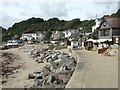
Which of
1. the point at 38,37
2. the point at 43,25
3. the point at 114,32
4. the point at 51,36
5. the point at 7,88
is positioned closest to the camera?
Answer: the point at 7,88

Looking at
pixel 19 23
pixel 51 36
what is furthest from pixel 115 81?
pixel 19 23

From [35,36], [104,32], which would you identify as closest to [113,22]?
[104,32]

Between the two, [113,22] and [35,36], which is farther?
[35,36]

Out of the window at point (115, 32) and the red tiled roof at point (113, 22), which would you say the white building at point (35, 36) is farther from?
the window at point (115, 32)

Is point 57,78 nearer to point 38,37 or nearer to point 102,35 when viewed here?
point 102,35

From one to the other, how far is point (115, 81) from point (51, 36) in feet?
286

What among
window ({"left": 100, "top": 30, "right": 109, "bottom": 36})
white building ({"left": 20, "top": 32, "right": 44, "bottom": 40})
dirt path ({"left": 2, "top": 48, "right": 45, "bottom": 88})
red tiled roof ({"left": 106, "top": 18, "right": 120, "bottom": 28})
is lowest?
dirt path ({"left": 2, "top": 48, "right": 45, "bottom": 88})

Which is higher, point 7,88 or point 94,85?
point 94,85

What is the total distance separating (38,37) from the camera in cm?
10406

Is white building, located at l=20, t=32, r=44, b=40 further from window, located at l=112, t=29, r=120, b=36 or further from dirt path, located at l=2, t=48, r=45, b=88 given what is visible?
dirt path, located at l=2, t=48, r=45, b=88

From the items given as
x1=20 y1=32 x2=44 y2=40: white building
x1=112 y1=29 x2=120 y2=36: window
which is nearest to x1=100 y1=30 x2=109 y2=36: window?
x1=112 y1=29 x2=120 y2=36: window

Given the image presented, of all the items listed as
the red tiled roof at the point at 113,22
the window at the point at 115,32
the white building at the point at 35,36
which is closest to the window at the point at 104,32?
the red tiled roof at the point at 113,22

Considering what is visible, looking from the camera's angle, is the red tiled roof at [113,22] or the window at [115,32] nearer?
the window at [115,32]

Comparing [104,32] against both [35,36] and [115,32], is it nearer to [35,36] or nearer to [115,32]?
[115,32]
